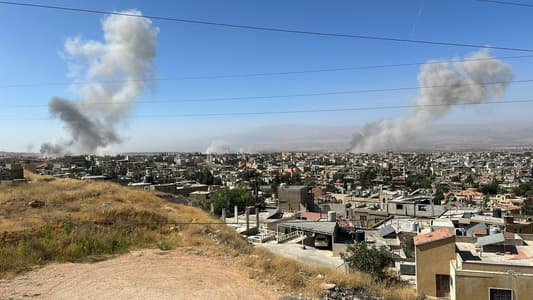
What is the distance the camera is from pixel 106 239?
9875mm

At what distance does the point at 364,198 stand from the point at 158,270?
42.8 metres

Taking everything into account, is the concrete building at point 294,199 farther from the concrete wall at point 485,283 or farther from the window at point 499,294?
the window at point 499,294

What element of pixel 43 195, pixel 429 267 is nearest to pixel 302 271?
pixel 429 267

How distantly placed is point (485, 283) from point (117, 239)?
1023 centimetres

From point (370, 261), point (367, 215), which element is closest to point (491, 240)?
point (370, 261)

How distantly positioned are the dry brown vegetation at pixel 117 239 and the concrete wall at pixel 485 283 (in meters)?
1.89

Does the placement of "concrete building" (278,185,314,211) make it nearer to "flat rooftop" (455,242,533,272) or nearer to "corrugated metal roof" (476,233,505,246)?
"flat rooftop" (455,242,533,272)

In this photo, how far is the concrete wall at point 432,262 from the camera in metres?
12.9

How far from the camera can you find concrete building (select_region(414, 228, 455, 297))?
42.4 ft

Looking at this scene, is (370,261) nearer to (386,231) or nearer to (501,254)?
(501,254)

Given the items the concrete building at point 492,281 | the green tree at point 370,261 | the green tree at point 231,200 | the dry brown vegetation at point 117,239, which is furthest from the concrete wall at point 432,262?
the green tree at point 231,200

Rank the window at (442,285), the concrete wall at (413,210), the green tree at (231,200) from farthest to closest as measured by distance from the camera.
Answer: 1. the green tree at (231,200)
2. the concrete wall at (413,210)
3. the window at (442,285)

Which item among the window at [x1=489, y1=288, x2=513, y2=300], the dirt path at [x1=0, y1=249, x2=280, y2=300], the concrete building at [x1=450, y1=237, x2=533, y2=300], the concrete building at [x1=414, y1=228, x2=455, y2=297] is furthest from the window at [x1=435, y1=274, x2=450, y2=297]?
the dirt path at [x1=0, y1=249, x2=280, y2=300]

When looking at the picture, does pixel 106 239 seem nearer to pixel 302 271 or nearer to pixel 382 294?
pixel 302 271
